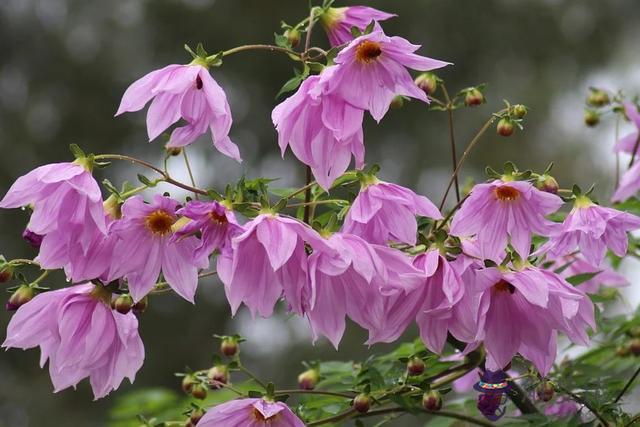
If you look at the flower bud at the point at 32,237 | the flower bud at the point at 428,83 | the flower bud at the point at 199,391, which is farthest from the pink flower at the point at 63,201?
the flower bud at the point at 428,83

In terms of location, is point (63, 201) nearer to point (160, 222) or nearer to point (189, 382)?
point (160, 222)

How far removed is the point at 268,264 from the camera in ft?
3.95

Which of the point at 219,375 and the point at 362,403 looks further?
the point at 219,375

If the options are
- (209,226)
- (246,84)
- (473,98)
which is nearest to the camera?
(209,226)

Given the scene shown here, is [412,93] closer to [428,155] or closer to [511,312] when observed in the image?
[511,312]

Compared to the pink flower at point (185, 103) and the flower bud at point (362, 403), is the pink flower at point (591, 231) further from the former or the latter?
the pink flower at point (185, 103)

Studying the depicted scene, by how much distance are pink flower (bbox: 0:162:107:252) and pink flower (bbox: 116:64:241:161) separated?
99 millimetres

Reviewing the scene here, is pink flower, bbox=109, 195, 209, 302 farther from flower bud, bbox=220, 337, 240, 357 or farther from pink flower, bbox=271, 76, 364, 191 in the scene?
flower bud, bbox=220, 337, 240, 357

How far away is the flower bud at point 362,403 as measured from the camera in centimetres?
139

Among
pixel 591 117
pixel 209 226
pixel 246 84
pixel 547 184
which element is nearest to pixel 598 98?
pixel 591 117

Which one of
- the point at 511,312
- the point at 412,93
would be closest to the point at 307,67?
the point at 412,93

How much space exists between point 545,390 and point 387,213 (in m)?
0.33

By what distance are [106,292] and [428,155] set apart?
8.91 m

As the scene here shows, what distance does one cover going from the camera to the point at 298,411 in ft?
4.60
